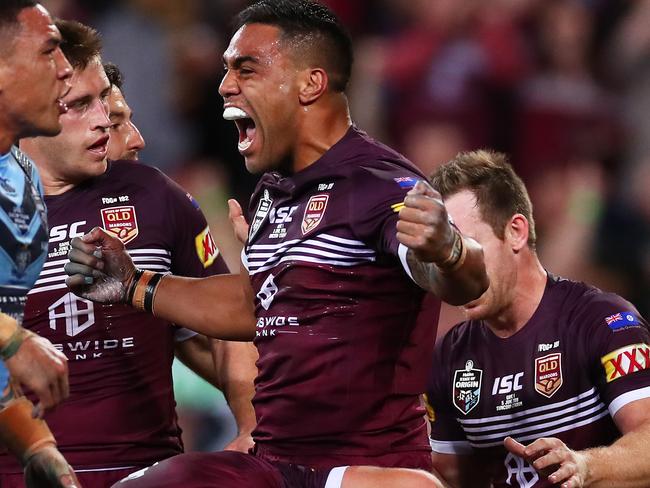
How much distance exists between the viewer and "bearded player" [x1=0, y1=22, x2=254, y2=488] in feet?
16.9

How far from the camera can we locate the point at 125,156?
5.80m

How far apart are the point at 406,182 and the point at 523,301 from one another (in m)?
1.03

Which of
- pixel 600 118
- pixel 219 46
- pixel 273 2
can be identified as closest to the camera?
pixel 273 2

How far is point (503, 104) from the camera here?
348 inches

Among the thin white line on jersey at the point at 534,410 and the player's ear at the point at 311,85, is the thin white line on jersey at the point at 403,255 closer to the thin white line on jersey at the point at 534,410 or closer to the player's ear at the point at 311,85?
the player's ear at the point at 311,85

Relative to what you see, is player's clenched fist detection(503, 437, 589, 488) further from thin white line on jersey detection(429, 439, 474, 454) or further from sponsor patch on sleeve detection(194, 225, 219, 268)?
sponsor patch on sleeve detection(194, 225, 219, 268)

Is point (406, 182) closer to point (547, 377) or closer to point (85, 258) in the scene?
point (547, 377)

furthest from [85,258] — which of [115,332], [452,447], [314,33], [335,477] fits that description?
[452,447]

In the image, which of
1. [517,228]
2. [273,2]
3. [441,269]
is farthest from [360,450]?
[273,2]

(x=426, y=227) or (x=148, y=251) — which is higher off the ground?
(x=426, y=227)

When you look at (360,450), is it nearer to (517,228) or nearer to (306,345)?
(306,345)

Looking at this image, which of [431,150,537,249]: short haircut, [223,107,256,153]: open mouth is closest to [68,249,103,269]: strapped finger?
[223,107,256,153]: open mouth

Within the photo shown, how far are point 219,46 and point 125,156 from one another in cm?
402

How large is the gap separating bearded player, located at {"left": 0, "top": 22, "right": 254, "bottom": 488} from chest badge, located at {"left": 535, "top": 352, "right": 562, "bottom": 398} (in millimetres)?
1217
